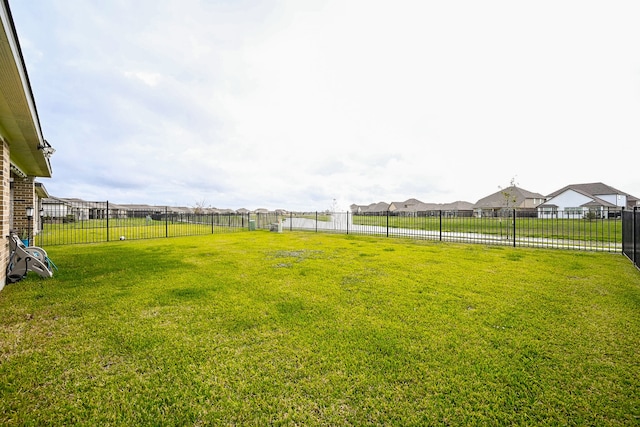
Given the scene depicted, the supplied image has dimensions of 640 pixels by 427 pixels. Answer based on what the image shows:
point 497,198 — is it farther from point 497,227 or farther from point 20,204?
point 20,204

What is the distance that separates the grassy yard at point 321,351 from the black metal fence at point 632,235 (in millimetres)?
2207

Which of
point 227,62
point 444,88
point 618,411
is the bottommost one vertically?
point 618,411

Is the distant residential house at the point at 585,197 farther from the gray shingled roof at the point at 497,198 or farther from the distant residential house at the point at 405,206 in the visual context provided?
the distant residential house at the point at 405,206

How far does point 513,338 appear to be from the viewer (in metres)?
2.84

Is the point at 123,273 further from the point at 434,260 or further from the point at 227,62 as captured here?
the point at 227,62

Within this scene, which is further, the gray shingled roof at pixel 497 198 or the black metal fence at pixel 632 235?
the gray shingled roof at pixel 497 198

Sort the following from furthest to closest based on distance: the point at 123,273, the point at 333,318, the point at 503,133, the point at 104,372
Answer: the point at 503,133 < the point at 123,273 < the point at 333,318 < the point at 104,372

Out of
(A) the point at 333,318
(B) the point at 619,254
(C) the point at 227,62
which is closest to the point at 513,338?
(A) the point at 333,318

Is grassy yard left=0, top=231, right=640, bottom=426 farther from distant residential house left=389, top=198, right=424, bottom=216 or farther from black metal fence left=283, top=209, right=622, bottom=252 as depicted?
distant residential house left=389, top=198, right=424, bottom=216

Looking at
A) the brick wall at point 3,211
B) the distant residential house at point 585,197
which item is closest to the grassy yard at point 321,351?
the brick wall at point 3,211

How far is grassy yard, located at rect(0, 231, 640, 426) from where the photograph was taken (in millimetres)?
1842

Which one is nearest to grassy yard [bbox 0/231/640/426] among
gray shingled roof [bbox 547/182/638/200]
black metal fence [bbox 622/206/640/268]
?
black metal fence [bbox 622/206/640/268]

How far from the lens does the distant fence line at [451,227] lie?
9766mm

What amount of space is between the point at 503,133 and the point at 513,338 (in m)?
14.2
